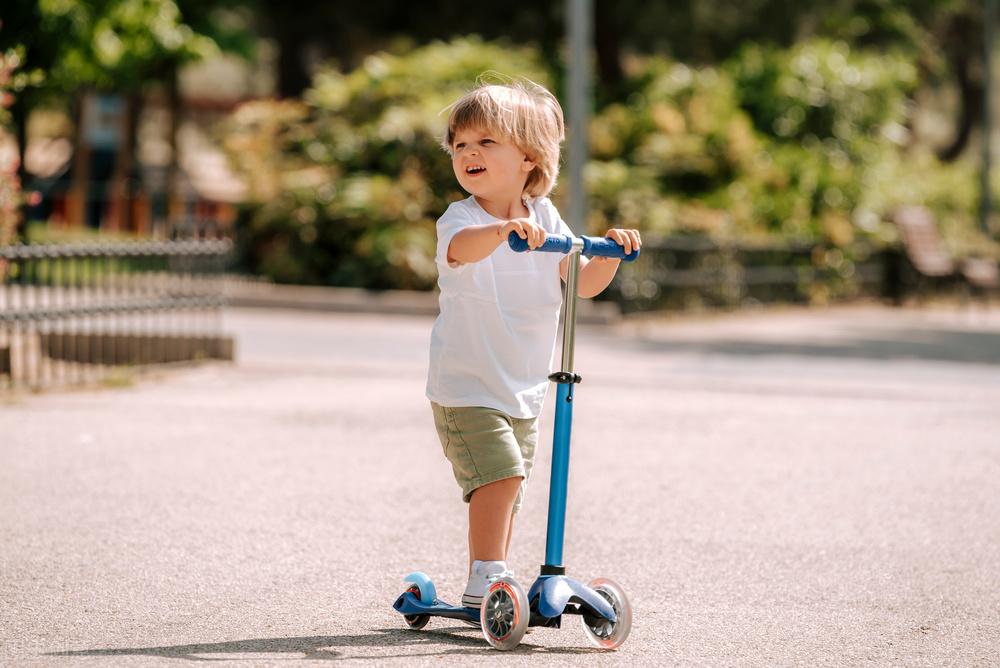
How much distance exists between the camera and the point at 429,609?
4.45 metres

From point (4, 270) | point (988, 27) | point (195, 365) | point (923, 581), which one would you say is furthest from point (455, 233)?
point (988, 27)

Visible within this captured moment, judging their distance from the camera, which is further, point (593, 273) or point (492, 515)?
point (593, 273)

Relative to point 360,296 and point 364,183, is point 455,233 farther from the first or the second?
point 364,183

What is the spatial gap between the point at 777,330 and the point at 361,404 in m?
8.22

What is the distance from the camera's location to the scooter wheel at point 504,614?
163 inches

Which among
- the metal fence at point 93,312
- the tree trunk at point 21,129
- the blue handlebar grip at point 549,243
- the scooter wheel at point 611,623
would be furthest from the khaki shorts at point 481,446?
the tree trunk at point 21,129

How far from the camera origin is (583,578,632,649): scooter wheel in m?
4.25

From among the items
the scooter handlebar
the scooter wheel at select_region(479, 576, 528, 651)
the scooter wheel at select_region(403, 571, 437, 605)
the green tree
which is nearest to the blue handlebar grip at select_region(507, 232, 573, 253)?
the scooter handlebar

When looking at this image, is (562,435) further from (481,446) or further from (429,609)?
(429,609)

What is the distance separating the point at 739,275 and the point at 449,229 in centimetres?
1514

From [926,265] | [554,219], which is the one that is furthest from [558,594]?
[926,265]

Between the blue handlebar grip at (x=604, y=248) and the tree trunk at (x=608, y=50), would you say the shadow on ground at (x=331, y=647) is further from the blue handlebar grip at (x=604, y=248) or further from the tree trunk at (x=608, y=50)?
the tree trunk at (x=608, y=50)

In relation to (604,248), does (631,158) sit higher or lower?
higher

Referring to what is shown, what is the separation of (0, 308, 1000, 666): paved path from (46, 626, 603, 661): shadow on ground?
0.01 m
